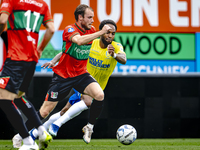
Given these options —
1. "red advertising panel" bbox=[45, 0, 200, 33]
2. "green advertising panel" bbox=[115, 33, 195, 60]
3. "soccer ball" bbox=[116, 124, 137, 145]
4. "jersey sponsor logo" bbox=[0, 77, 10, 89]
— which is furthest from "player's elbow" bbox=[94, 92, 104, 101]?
"red advertising panel" bbox=[45, 0, 200, 33]

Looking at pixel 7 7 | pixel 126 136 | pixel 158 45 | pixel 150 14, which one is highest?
pixel 150 14

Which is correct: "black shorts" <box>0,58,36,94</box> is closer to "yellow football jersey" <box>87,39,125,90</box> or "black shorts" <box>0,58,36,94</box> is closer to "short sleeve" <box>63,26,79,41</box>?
"short sleeve" <box>63,26,79,41</box>

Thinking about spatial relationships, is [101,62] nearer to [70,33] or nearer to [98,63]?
[98,63]

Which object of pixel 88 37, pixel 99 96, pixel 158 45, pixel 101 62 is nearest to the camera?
pixel 88 37

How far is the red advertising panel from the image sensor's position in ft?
33.1

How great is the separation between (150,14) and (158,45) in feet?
2.97

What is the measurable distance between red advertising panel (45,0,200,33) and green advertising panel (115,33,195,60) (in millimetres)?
175

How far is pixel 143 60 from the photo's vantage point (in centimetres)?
993

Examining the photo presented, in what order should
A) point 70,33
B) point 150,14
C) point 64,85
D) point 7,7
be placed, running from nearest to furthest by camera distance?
point 7,7 < point 70,33 < point 64,85 < point 150,14

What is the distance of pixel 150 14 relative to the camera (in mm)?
10188

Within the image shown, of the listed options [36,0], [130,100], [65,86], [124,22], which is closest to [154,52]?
[124,22]

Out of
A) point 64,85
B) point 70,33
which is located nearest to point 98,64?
point 64,85

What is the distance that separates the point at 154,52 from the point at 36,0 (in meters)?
6.35

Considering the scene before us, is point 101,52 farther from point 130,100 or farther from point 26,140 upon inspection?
point 26,140
